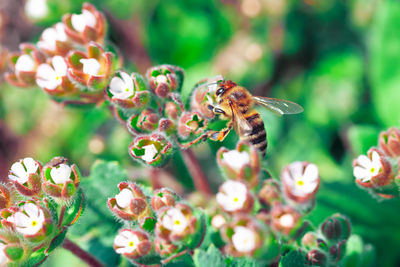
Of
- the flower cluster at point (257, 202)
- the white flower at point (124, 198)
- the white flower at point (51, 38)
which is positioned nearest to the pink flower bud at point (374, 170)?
the flower cluster at point (257, 202)

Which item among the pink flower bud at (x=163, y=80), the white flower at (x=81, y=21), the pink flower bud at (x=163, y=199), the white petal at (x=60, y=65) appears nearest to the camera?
the pink flower bud at (x=163, y=199)

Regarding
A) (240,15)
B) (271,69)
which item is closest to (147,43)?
(240,15)

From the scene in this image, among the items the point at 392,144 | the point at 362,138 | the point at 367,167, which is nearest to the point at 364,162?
the point at 367,167

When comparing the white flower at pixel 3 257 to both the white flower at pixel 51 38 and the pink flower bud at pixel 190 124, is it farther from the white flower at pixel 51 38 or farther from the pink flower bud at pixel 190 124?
the white flower at pixel 51 38

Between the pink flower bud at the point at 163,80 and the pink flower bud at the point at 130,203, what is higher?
the pink flower bud at the point at 163,80

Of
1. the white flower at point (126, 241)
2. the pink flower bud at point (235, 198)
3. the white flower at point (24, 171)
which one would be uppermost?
the pink flower bud at point (235, 198)

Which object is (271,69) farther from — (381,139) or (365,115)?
(381,139)
